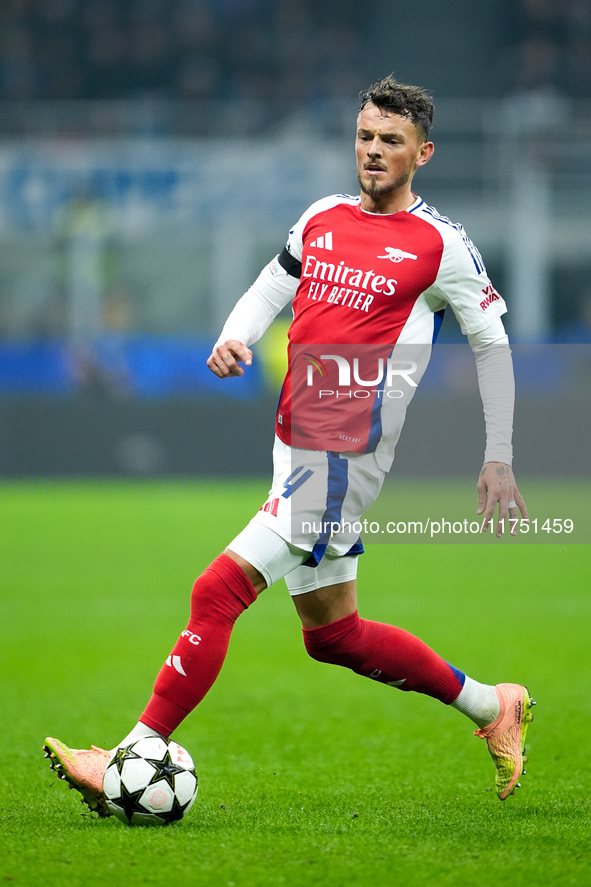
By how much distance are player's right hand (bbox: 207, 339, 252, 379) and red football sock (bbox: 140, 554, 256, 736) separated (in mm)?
604

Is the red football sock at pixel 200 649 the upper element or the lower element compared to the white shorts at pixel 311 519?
lower

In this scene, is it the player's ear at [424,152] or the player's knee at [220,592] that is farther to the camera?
the player's ear at [424,152]

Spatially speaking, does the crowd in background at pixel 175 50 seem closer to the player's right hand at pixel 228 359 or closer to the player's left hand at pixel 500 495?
the player's right hand at pixel 228 359

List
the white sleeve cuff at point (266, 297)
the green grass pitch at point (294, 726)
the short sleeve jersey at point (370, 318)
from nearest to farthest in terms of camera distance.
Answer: the green grass pitch at point (294, 726)
the short sleeve jersey at point (370, 318)
the white sleeve cuff at point (266, 297)

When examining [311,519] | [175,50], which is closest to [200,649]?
[311,519]

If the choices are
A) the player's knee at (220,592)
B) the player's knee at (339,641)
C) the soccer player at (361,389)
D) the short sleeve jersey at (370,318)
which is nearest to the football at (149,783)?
the soccer player at (361,389)

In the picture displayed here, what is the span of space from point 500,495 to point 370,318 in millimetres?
713

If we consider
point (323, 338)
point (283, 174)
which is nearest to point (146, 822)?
point (323, 338)

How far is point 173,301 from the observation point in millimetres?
18312

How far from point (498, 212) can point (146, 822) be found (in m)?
16.4

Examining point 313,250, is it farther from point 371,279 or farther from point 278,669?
point 278,669

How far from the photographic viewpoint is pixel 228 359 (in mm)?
3650

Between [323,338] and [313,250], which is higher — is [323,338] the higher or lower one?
the lower one

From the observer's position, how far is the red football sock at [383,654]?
387 cm
